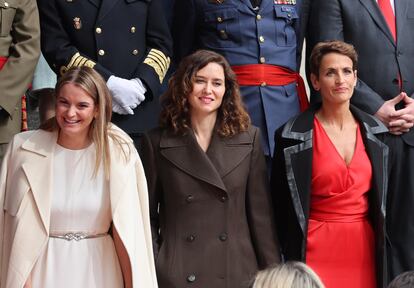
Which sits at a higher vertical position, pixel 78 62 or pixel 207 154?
pixel 78 62

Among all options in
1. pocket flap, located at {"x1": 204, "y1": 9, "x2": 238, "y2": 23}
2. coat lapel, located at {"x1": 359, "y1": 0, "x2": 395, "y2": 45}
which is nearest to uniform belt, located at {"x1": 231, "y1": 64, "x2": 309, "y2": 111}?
pocket flap, located at {"x1": 204, "y1": 9, "x2": 238, "y2": 23}

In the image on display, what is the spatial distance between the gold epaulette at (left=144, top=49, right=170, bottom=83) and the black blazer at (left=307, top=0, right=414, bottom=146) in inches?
36.7

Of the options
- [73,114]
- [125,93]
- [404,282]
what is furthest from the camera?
[125,93]

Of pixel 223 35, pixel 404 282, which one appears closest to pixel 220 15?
pixel 223 35

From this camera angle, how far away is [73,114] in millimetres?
4375


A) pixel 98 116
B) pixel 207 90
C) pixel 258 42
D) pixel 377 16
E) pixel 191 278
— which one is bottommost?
pixel 191 278

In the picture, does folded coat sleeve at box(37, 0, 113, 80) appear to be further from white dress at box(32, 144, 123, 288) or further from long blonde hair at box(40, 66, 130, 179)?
white dress at box(32, 144, 123, 288)

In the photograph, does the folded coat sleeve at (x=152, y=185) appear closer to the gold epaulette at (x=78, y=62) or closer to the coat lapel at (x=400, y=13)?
the gold epaulette at (x=78, y=62)

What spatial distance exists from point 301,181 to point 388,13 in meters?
1.30

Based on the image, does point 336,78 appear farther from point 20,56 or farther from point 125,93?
point 20,56

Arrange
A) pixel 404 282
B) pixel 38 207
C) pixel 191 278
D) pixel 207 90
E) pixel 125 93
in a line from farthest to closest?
pixel 125 93, pixel 207 90, pixel 191 278, pixel 38 207, pixel 404 282

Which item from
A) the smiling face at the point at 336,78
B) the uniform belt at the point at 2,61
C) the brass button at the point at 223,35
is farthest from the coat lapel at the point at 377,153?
the uniform belt at the point at 2,61

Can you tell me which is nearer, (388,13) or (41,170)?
(41,170)

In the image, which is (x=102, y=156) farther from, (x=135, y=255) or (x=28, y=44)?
(x=28, y=44)
